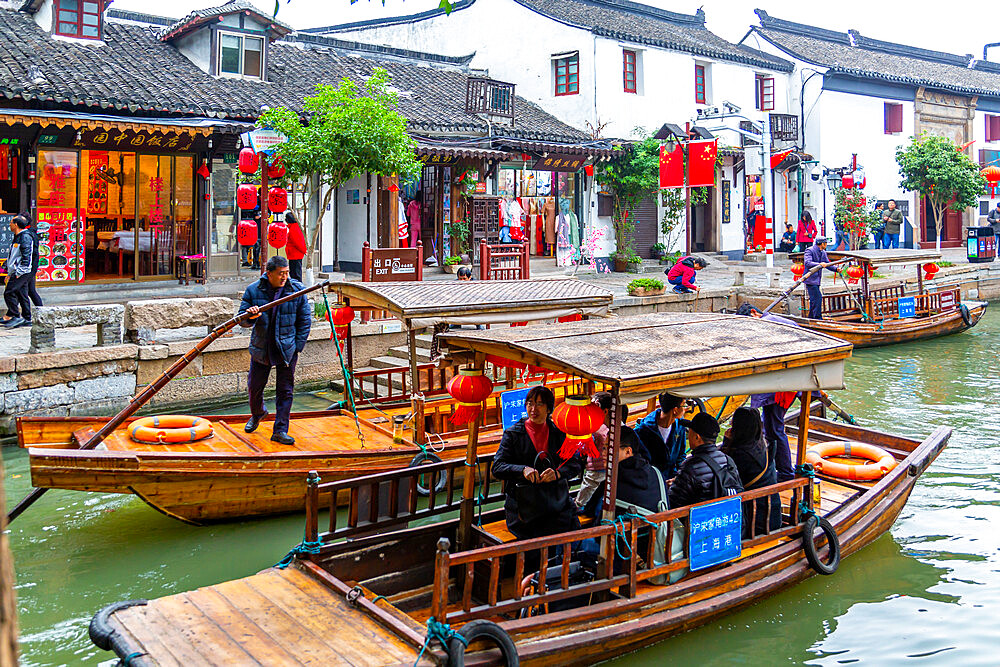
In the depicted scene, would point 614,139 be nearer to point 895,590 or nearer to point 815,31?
point 815,31

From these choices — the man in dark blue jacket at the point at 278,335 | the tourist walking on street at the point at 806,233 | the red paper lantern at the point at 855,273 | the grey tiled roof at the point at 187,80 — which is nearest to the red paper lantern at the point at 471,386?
the man in dark blue jacket at the point at 278,335

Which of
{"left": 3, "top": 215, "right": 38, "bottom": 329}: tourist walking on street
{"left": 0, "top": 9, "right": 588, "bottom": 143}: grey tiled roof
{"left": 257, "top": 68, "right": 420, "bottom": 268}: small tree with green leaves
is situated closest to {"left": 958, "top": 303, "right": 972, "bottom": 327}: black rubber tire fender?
{"left": 0, "top": 9, "right": 588, "bottom": 143}: grey tiled roof

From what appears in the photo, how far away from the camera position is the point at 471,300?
8062mm

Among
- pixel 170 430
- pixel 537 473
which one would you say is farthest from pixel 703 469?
pixel 170 430

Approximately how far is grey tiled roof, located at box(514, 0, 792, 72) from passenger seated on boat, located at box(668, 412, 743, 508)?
1833cm

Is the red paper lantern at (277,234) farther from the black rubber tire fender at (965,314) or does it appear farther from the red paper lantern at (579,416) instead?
the black rubber tire fender at (965,314)

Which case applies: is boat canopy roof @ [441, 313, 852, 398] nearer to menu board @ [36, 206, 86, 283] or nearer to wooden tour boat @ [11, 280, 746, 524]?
wooden tour boat @ [11, 280, 746, 524]

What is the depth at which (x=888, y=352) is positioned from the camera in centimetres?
1680

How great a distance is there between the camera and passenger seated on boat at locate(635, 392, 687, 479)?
6488mm

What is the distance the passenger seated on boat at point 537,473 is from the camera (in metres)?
5.62

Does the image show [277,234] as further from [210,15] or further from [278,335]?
[210,15]

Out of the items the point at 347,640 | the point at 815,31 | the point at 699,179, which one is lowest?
the point at 347,640

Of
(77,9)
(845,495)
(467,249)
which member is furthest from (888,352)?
(77,9)

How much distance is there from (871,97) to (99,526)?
2834 cm
